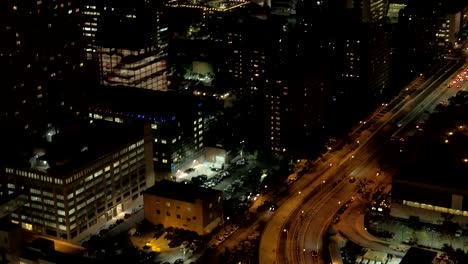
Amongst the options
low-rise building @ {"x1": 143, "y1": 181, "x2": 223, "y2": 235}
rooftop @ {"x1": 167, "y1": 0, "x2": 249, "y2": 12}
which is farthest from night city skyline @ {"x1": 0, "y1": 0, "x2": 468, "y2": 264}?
rooftop @ {"x1": 167, "y1": 0, "x2": 249, "y2": 12}

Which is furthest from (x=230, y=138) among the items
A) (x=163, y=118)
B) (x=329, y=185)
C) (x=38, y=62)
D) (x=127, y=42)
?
(x=38, y=62)

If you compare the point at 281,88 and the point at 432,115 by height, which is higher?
the point at 281,88

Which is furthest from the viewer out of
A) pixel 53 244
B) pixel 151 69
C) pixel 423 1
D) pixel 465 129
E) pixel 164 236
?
pixel 423 1

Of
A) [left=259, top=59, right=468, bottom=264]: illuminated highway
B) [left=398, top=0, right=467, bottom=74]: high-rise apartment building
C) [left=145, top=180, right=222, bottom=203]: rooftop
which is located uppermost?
A: [left=398, top=0, right=467, bottom=74]: high-rise apartment building

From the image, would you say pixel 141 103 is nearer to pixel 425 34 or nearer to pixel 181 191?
pixel 181 191

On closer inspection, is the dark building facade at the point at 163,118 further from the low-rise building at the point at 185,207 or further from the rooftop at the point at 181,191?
the low-rise building at the point at 185,207

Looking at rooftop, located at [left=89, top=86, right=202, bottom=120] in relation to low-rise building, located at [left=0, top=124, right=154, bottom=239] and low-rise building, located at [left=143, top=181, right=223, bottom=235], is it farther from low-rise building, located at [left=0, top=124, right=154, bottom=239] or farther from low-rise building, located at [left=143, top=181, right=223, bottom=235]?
low-rise building, located at [left=143, top=181, right=223, bottom=235]

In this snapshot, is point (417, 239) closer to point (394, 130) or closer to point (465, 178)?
point (465, 178)

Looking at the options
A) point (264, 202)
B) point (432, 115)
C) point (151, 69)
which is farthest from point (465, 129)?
point (151, 69)
